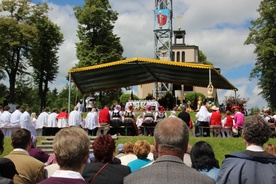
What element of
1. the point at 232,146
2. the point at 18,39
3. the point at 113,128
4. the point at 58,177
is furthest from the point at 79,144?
the point at 18,39

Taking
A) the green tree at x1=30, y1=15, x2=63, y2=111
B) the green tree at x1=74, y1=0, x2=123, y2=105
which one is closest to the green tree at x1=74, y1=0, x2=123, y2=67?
the green tree at x1=74, y1=0, x2=123, y2=105

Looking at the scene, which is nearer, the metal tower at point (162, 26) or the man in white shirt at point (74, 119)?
the man in white shirt at point (74, 119)

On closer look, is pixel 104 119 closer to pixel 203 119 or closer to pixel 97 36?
pixel 203 119

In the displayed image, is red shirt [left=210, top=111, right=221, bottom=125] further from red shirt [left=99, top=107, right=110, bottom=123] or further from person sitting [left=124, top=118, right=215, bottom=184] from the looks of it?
person sitting [left=124, top=118, right=215, bottom=184]

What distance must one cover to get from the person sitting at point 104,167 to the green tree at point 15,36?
38306 mm

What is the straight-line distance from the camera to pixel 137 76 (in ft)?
95.9

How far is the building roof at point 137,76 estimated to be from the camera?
23842 mm

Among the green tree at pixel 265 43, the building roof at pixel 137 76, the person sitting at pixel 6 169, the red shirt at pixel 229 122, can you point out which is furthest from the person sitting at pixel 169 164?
the green tree at pixel 265 43

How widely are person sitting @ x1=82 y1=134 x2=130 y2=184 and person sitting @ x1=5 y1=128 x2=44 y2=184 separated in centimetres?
57

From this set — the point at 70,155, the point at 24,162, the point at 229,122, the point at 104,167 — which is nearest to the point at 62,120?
the point at 229,122

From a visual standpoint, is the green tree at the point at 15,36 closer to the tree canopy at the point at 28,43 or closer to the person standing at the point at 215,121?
the tree canopy at the point at 28,43

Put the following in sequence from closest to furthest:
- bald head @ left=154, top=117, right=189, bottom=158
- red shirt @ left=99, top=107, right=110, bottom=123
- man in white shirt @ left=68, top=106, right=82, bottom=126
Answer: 1. bald head @ left=154, top=117, right=189, bottom=158
2. red shirt @ left=99, top=107, right=110, bottom=123
3. man in white shirt @ left=68, top=106, right=82, bottom=126

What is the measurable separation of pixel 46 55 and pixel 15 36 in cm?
752

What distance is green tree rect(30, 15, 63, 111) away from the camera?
4741 cm
